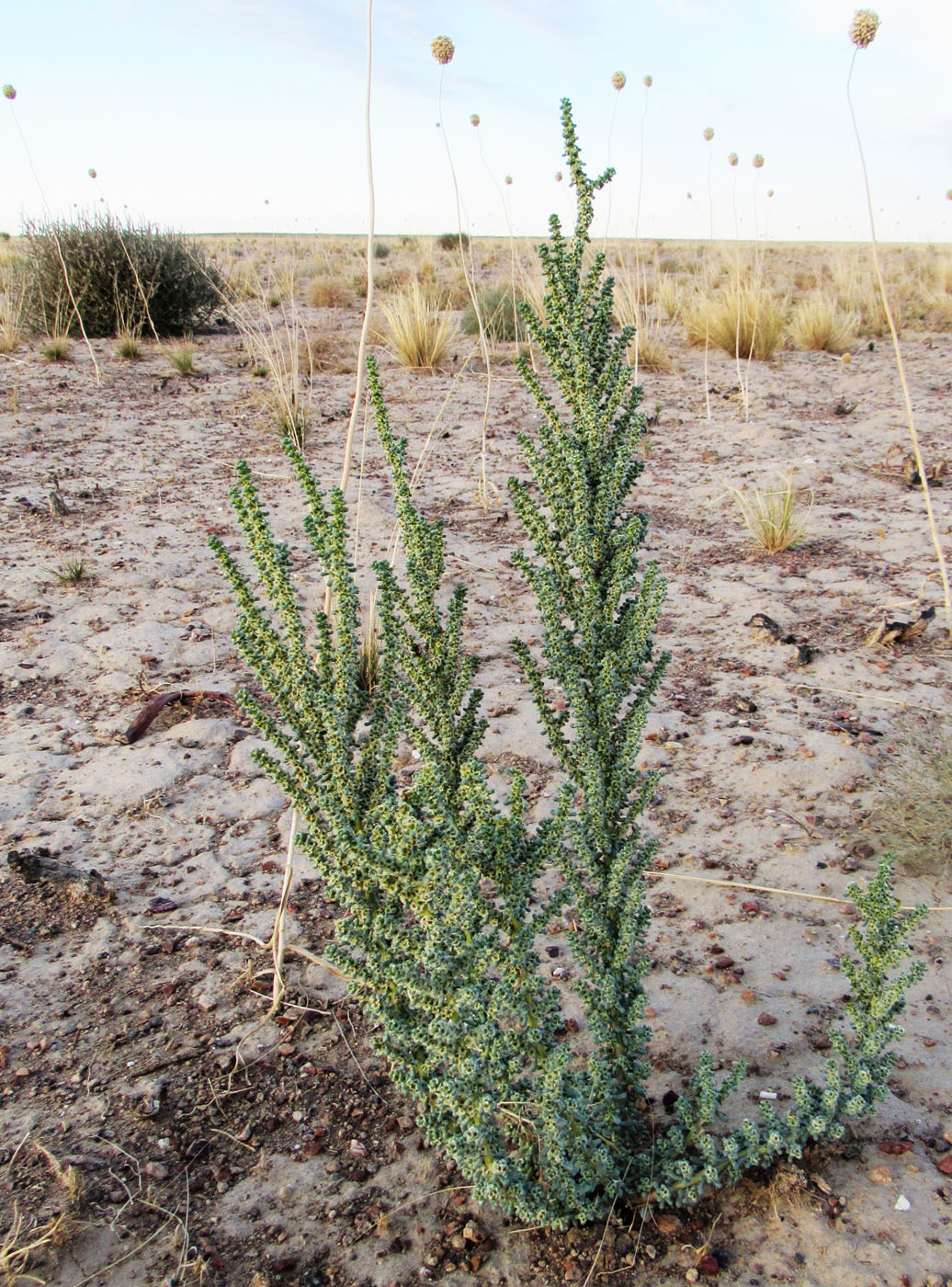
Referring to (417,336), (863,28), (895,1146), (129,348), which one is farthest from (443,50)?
(129,348)

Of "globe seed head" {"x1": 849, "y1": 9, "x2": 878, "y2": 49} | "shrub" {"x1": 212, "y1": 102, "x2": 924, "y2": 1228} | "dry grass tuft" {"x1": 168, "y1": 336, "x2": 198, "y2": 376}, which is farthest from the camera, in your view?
"dry grass tuft" {"x1": 168, "y1": 336, "x2": 198, "y2": 376}

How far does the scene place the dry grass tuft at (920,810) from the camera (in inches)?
112

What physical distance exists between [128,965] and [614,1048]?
146 cm

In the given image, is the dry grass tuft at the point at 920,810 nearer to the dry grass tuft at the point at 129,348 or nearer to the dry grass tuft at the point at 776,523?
the dry grass tuft at the point at 776,523

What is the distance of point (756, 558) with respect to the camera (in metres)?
5.66

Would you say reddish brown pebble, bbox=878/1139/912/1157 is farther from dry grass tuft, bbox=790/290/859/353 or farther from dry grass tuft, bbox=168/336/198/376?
dry grass tuft, bbox=790/290/859/353

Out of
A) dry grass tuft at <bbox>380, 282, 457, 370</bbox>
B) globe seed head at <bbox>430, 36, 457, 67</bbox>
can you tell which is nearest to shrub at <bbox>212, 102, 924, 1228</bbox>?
globe seed head at <bbox>430, 36, 457, 67</bbox>

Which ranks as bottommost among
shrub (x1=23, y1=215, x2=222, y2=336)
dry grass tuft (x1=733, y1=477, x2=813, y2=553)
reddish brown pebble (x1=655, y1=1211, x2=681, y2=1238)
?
reddish brown pebble (x1=655, y1=1211, x2=681, y2=1238)

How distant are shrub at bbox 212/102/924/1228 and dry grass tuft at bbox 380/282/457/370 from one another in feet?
25.9

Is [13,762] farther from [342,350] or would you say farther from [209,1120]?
[342,350]

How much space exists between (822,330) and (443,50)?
8.37 metres

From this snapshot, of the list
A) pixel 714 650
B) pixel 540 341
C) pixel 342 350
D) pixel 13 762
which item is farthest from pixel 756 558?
pixel 342 350

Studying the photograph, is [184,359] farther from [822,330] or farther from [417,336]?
[822,330]

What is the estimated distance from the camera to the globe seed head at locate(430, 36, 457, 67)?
3850 millimetres
